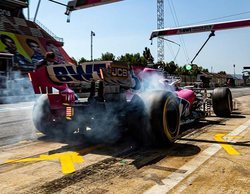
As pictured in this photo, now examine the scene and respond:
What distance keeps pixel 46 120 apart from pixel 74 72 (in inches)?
60.3

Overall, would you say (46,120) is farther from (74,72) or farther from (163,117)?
(163,117)

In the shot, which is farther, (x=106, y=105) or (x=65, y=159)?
(x=106, y=105)

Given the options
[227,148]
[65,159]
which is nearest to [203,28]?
[227,148]

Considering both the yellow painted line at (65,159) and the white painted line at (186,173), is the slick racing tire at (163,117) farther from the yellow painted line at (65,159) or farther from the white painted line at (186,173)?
the yellow painted line at (65,159)

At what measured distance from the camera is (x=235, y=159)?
16.4ft

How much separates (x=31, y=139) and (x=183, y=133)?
312 centimetres

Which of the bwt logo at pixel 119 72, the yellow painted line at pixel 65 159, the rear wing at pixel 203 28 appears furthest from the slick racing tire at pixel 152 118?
the rear wing at pixel 203 28

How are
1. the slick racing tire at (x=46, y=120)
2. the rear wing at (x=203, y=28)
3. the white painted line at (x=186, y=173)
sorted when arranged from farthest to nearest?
the rear wing at (x=203, y=28) → the slick racing tire at (x=46, y=120) → the white painted line at (x=186, y=173)

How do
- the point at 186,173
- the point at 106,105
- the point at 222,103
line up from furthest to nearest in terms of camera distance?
the point at 222,103 < the point at 106,105 < the point at 186,173

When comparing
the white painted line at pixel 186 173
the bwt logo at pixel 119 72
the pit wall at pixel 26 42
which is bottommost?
the white painted line at pixel 186 173

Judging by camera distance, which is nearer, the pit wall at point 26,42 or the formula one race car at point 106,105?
the formula one race car at point 106,105

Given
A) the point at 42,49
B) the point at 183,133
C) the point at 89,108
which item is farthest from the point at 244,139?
the point at 42,49

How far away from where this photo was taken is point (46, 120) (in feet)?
22.7

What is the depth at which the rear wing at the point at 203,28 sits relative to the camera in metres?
11.6
